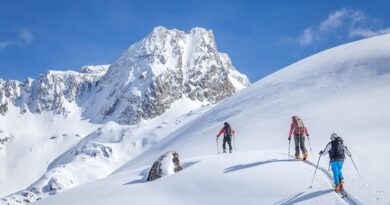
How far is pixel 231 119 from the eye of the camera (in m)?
52.5

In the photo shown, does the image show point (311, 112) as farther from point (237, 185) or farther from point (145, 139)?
point (145, 139)

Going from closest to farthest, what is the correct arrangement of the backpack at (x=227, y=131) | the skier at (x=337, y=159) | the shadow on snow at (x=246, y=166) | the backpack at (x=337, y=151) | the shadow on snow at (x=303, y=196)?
the shadow on snow at (x=303, y=196) → the skier at (x=337, y=159) → the backpack at (x=337, y=151) → the shadow on snow at (x=246, y=166) → the backpack at (x=227, y=131)

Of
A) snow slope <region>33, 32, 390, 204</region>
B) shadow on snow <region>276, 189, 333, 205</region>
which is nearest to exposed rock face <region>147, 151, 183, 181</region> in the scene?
Answer: snow slope <region>33, 32, 390, 204</region>

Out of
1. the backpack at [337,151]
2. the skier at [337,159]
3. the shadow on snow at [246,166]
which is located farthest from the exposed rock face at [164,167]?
the backpack at [337,151]

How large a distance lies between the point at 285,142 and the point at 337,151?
2134 cm

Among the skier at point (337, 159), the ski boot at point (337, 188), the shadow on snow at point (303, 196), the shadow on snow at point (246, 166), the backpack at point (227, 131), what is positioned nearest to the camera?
the shadow on snow at point (303, 196)

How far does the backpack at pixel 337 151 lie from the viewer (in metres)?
17.5

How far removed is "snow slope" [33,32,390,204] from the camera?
17975 millimetres

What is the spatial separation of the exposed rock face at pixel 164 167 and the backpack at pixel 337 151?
8.91 meters

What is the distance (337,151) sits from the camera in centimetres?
1767

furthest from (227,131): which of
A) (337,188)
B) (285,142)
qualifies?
(337,188)

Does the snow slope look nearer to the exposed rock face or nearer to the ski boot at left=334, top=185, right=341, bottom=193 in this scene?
the ski boot at left=334, top=185, right=341, bottom=193

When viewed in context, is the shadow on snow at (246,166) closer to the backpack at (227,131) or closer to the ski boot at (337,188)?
the ski boot at (337,188)

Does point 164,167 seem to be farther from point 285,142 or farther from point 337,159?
point 285,142
